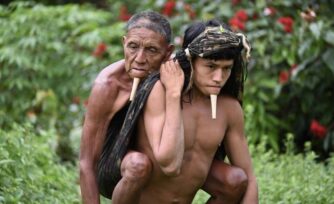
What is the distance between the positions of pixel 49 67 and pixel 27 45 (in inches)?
12.4

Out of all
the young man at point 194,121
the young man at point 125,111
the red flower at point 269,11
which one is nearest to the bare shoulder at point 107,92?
the young man at point 125,111

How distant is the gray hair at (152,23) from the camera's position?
4.36 metres

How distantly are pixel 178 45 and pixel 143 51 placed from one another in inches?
147

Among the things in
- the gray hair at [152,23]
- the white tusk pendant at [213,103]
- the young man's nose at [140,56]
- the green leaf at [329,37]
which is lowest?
the green leaf at [329,37]

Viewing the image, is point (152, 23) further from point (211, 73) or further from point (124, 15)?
point (124, 15)

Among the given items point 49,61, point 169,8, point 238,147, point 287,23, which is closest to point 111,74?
point 238,147

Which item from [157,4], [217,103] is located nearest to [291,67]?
[157,4]

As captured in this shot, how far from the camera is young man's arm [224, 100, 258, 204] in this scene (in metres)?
4.38

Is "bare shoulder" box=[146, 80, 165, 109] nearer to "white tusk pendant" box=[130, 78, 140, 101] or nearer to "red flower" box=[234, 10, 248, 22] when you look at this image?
"white tusk pendant" box=[130, 78, 140, 101]

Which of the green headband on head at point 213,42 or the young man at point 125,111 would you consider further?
the young man at point 125,111

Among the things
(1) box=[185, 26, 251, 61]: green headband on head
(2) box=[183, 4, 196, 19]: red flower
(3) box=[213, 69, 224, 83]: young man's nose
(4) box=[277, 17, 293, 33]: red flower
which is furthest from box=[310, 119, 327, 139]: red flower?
(3) box=[213, 69, 224, 83]: young man's nose

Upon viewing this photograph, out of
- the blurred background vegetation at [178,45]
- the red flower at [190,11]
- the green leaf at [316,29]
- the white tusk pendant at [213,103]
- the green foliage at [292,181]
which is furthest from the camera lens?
the red flower at [190,11]

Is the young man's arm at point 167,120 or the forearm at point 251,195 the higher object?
the young man's arm at point 167,120

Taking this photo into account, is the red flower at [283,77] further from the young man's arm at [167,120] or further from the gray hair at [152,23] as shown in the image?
the young man's arm at [167,120]
